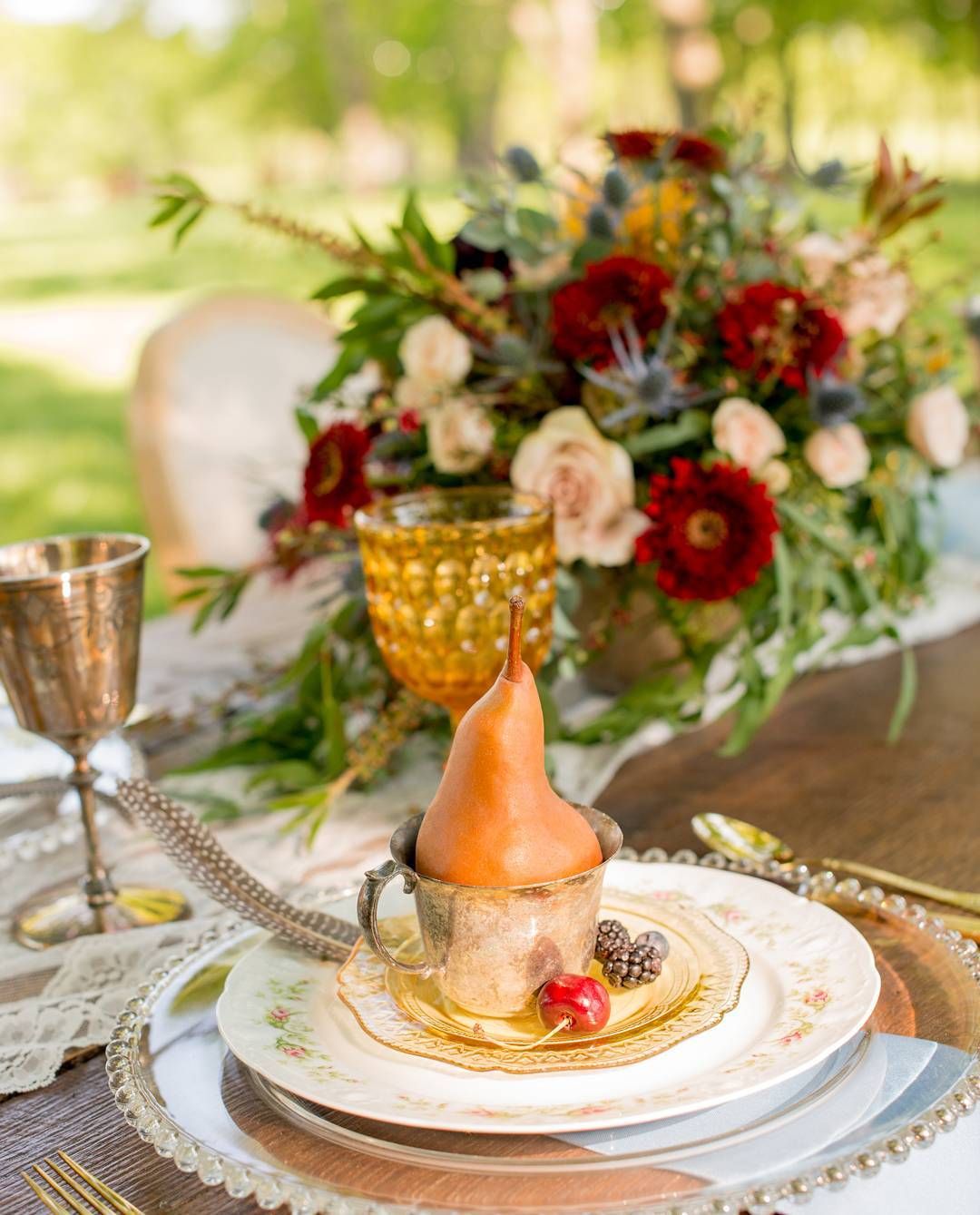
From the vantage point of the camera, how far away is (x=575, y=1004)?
51 centimetres

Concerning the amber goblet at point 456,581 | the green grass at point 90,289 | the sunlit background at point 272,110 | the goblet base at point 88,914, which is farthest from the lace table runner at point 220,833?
the sunlit background at point 272,110

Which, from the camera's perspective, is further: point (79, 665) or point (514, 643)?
point (79, 665)

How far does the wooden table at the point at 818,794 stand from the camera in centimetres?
56

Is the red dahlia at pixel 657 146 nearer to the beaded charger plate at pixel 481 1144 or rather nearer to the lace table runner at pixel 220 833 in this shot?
the lace table runner at pixel 220 833

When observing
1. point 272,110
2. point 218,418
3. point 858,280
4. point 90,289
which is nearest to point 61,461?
point 90,289

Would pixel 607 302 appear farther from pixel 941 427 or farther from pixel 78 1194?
pixel 78 1194

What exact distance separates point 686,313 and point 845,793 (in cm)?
42

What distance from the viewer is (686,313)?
108cm

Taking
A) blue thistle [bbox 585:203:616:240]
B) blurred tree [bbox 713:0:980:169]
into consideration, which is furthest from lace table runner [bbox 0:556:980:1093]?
blurred tree [bbox 713:0:980:169]

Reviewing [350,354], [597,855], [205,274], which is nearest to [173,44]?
[205,274]

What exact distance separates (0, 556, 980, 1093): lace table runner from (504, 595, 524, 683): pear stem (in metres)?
0.27

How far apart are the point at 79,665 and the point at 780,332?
58 cm

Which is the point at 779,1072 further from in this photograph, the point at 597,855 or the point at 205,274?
the point at 205,274

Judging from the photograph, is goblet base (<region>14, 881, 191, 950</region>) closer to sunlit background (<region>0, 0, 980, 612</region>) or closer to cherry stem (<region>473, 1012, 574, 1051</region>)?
cherry stem (<region>473, 1012, 574, 1051</region>)
